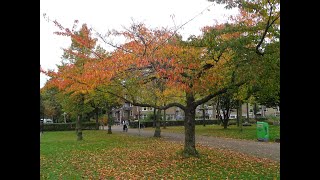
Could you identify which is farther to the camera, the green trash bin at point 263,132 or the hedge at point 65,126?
the hedge at point 65,126

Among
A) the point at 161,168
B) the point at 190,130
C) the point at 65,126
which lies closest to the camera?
the point at 161,168

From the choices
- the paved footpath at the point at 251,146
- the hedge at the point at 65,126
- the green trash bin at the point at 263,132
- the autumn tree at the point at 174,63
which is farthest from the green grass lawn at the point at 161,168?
the hedge at the point at 65,126

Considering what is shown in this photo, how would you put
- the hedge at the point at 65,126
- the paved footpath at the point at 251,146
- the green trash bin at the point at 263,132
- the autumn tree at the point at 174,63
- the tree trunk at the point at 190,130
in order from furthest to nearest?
the hedge at the point at 65,126
the green trash bin at the point at 263,132
the paved footpath at the point at 251,146
the tree trunk at the point at 190,130
the autumn tree at the point at 174,63

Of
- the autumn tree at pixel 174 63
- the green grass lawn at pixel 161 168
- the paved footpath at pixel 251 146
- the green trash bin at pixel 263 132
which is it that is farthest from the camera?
the green trash bin at pixel 263 132

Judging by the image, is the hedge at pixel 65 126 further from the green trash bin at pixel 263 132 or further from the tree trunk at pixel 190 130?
the tree trunk at pixel 190 130

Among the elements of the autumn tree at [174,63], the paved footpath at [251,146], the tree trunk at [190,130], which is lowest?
the paved footpath at [251,146]

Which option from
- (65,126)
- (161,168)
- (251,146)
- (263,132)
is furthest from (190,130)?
(65,126)

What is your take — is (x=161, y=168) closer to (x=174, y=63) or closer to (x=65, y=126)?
(x=174, y=63)

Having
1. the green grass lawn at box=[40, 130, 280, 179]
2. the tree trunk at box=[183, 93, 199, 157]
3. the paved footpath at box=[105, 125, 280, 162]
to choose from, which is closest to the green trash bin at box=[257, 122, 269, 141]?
the paved footpath at box=[105, 125, 280, 162]

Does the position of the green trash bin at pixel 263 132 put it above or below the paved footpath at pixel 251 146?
above
